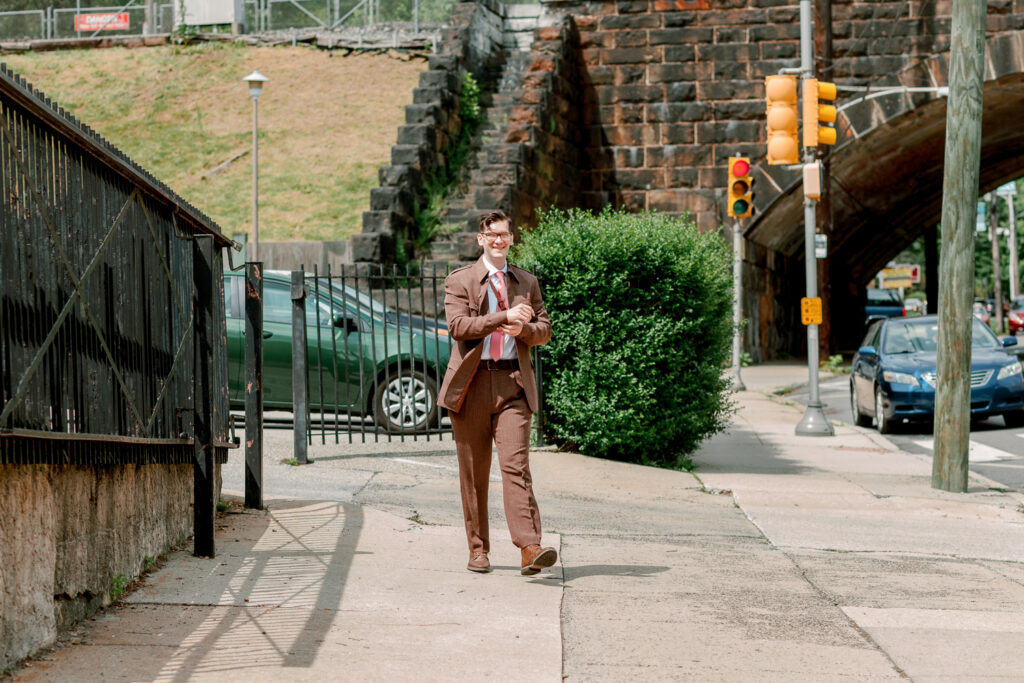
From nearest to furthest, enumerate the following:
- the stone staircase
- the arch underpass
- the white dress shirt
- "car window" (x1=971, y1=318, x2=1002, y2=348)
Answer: the white dress shirt → "car window" (x1=971, y1=318, x2=1002, y2=348) → the stone staircase → the arch underpass

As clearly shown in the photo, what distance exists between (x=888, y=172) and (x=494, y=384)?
1064 inches

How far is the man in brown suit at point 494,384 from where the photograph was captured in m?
6.66

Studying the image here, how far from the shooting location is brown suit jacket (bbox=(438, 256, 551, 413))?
6688 mm

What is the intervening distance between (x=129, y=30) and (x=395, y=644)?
36865 mm

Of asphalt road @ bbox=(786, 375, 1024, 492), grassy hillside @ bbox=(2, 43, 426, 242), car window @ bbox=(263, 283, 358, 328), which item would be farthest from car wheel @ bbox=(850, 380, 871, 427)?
grassy hillside @ bbox=(2, 43, 426, 242)

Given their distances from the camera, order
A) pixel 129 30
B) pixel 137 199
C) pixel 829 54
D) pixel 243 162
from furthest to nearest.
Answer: pixel 129 30 < pixel 243 162 < pixel 829 54 < pixel 137 199

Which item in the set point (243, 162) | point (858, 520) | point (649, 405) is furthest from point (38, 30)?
point (858, 520)

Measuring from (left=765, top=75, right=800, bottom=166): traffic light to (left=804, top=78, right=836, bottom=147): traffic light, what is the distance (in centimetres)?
19

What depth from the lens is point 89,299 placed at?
5477mm

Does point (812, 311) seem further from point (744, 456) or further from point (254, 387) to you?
point (254, 387)

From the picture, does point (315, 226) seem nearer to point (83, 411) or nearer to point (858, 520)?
point (858, 520)

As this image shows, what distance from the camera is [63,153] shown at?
17.2ft

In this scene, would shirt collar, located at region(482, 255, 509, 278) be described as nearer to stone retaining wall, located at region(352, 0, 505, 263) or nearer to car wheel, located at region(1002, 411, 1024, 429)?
car wheel, located at region(1002, 411, 1024, 429)

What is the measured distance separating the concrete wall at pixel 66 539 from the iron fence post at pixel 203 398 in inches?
7.0
